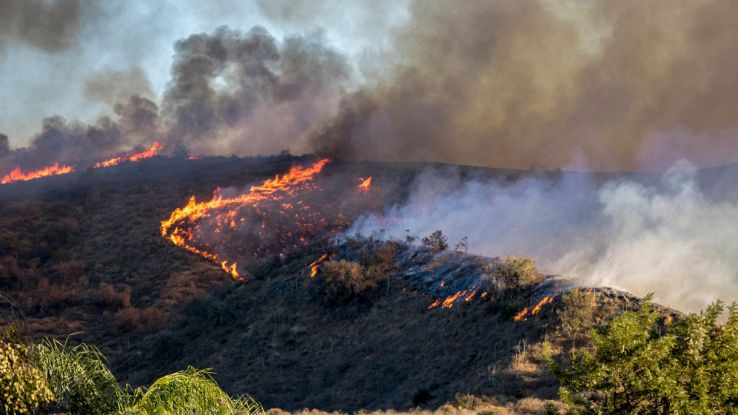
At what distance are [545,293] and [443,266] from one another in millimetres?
8065

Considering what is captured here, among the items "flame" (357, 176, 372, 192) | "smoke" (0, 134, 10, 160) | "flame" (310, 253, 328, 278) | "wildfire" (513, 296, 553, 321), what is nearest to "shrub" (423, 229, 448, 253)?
"flame" (310, 253, 328, 278)

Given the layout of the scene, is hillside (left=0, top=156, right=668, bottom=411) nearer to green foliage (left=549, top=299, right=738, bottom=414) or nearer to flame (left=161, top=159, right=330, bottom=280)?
flame (left=161, top=159, right=330, bottom=280)

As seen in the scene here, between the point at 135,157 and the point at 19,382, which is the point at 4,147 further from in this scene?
the point at 19,382

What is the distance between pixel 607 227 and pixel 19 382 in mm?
40113

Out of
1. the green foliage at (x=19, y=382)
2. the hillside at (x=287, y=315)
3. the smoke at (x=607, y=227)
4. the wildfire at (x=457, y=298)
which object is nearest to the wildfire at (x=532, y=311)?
the hillside at (x=287, y=315)

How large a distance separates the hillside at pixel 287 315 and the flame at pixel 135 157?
2314cm

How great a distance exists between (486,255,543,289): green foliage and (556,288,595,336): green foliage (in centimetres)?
275

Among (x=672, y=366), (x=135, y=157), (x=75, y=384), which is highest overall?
(x=135, y=157)

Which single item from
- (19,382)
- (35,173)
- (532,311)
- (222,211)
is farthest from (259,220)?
(19,382)

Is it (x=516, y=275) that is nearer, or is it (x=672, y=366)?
(x=672, y=366)

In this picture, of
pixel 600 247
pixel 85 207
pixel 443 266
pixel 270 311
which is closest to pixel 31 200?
pixel 85 207

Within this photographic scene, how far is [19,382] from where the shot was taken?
8.16 meters

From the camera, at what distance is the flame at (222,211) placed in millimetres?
57219

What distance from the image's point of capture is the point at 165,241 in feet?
194
